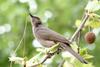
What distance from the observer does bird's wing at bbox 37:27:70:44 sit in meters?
1.94

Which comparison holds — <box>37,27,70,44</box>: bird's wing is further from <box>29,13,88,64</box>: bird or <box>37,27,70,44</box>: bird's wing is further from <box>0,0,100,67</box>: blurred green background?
<box>0,0,100,67</box>: blurred green background

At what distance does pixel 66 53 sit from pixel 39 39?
0.17m

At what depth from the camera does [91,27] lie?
2.07 meters

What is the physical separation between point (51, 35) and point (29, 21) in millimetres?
2132

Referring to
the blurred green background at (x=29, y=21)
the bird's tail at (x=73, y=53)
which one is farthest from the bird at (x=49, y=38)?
the blurred green background at (x=29, y=21)

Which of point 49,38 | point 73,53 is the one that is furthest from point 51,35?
point 73,53

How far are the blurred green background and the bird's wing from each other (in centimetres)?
179

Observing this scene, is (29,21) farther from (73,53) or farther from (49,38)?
(73,53)

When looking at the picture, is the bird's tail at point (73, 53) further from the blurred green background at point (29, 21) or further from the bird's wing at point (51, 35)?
the blurred green background at point (29, 21)

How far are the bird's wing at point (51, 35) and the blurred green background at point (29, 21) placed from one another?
1788mm

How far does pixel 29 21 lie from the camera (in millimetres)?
4137

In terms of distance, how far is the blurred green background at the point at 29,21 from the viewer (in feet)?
13.2

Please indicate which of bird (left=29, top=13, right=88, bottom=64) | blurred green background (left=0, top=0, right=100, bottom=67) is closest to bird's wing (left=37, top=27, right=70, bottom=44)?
bird (left=29, top=13, right=88, bottom=64)

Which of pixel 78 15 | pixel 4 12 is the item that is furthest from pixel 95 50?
pixel 4 12
